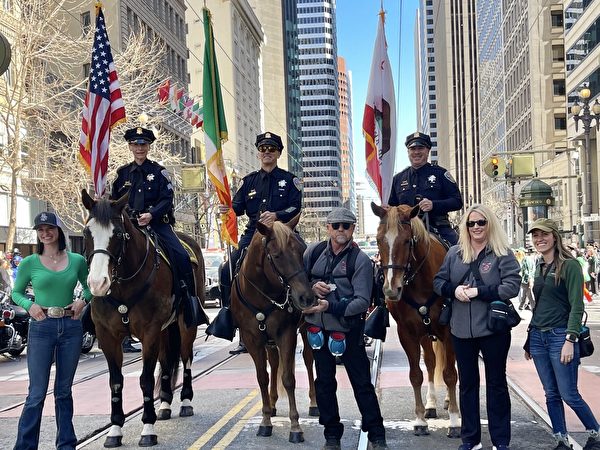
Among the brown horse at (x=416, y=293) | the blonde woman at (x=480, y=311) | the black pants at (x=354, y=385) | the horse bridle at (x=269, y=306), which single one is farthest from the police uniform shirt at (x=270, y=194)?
the blonde woman at (x=480, y=311)

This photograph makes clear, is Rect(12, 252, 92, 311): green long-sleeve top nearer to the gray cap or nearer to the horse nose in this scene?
the horse nose

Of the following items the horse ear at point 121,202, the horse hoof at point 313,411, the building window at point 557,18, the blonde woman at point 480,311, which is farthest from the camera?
the building window at point 557,18

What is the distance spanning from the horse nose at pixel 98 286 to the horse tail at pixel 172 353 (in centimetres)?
262

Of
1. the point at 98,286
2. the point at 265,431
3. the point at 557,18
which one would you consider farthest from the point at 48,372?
the point at 557,18

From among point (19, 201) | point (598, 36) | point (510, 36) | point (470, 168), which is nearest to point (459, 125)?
point (470, 168)

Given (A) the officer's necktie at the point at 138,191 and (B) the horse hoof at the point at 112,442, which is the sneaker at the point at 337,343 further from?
(A) the officer's necktie at the point at 138,191

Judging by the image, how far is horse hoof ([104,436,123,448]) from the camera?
25.2ft

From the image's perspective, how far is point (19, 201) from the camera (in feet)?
125

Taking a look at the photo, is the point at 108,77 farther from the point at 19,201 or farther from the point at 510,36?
the point at 510,36

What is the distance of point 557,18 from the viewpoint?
68.2 meters

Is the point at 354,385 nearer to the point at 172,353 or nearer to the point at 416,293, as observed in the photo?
the point at 416,293

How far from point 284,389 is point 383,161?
3.23 m

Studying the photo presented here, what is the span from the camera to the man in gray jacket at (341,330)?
703 cm

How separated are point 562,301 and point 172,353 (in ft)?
15.3
